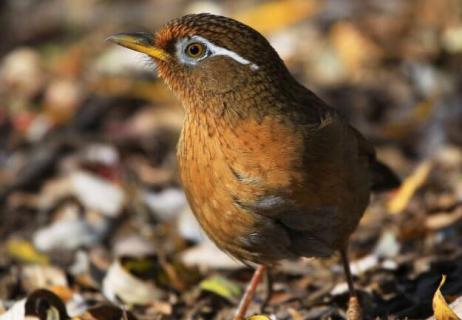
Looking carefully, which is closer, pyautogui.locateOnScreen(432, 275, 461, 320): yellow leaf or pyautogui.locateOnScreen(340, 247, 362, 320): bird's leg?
pyautogui.locateOnScreen(432, 275, 461, 320): yellow leaf

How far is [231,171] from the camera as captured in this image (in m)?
4.68

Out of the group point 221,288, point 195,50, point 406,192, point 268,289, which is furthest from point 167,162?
point 195,50

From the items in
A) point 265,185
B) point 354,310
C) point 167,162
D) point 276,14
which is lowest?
point 354,310

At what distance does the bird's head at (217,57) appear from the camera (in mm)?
4930

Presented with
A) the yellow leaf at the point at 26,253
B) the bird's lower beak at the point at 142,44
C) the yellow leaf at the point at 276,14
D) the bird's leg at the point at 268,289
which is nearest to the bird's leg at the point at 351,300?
the bird's leg at the point at 268,289

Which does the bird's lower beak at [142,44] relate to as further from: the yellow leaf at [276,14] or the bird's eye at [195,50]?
the yellow leaf at [276,14]

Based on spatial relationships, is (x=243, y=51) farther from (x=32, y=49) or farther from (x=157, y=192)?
(x=32, y=49)

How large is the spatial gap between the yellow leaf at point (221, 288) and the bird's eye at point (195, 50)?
1.42 m

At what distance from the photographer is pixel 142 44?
5.15 m

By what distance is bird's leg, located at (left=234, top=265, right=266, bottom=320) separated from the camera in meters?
5.39

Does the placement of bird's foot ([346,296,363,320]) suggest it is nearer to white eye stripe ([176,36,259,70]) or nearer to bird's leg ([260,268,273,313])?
bird's leg ([260,268,273,313])

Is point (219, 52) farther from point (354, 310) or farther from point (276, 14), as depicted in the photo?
point (276, 14)

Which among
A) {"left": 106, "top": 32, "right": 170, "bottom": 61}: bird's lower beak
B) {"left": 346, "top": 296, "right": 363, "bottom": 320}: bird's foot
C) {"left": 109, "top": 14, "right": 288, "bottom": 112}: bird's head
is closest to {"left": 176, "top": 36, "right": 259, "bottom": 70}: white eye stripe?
{"left": 109, "top": 14, "right": 288, "bottom": 112}: bird's head

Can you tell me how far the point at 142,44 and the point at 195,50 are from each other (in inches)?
12.0
